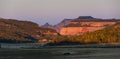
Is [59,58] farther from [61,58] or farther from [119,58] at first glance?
[119,58]

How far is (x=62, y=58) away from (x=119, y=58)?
43.6 ft

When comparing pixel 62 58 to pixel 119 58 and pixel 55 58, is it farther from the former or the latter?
pixel 119 58

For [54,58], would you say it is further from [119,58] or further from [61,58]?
[119,58]

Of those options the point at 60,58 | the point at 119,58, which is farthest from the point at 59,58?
the point at 119,58

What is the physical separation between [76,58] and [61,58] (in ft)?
9.72

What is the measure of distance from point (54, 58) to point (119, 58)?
15079mm

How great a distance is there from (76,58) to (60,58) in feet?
10.4

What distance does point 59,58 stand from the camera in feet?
305

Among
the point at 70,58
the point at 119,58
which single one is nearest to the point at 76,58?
the point at 70,58

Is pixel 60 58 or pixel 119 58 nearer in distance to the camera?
pixel 119 58

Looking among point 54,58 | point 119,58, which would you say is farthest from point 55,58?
point 119,58

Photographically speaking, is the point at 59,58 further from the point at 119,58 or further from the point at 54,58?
the point at 119,58

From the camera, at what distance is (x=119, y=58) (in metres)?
83.9

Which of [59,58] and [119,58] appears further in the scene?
[59,58]
